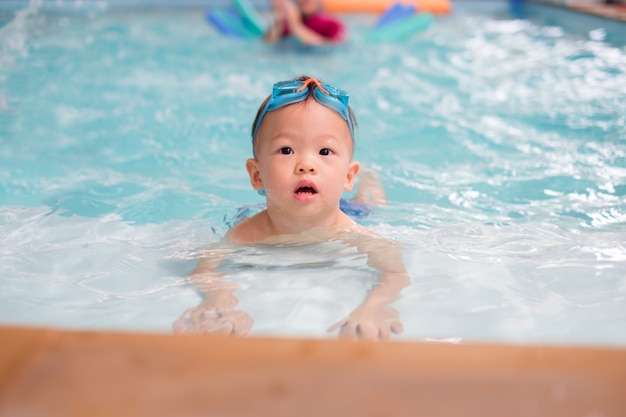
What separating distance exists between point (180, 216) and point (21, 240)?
67cm

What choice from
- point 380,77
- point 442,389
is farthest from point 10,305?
point 380,77

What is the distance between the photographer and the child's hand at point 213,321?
166cm

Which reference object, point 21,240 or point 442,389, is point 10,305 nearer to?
point 21,240

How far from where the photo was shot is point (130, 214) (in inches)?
111

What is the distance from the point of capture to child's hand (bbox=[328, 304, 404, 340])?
160 cm

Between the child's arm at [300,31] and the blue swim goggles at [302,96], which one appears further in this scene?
the child's arm at [300,31]

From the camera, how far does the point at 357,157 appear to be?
373 cm

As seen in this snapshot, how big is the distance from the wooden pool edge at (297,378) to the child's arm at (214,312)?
1.87 ft

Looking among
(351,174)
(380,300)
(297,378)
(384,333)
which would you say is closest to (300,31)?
(351,174)

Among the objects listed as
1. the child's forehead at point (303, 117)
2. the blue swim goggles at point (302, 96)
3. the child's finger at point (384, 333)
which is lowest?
the child's finger at point (384, 333)

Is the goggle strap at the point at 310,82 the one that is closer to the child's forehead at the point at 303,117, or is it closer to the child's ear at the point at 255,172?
the child's forehead at the point at 303,117

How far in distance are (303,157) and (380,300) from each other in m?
0.58

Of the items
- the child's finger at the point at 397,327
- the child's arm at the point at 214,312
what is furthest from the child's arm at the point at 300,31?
the child's finger at the point at 397,327

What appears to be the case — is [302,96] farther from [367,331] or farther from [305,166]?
[367,331]
